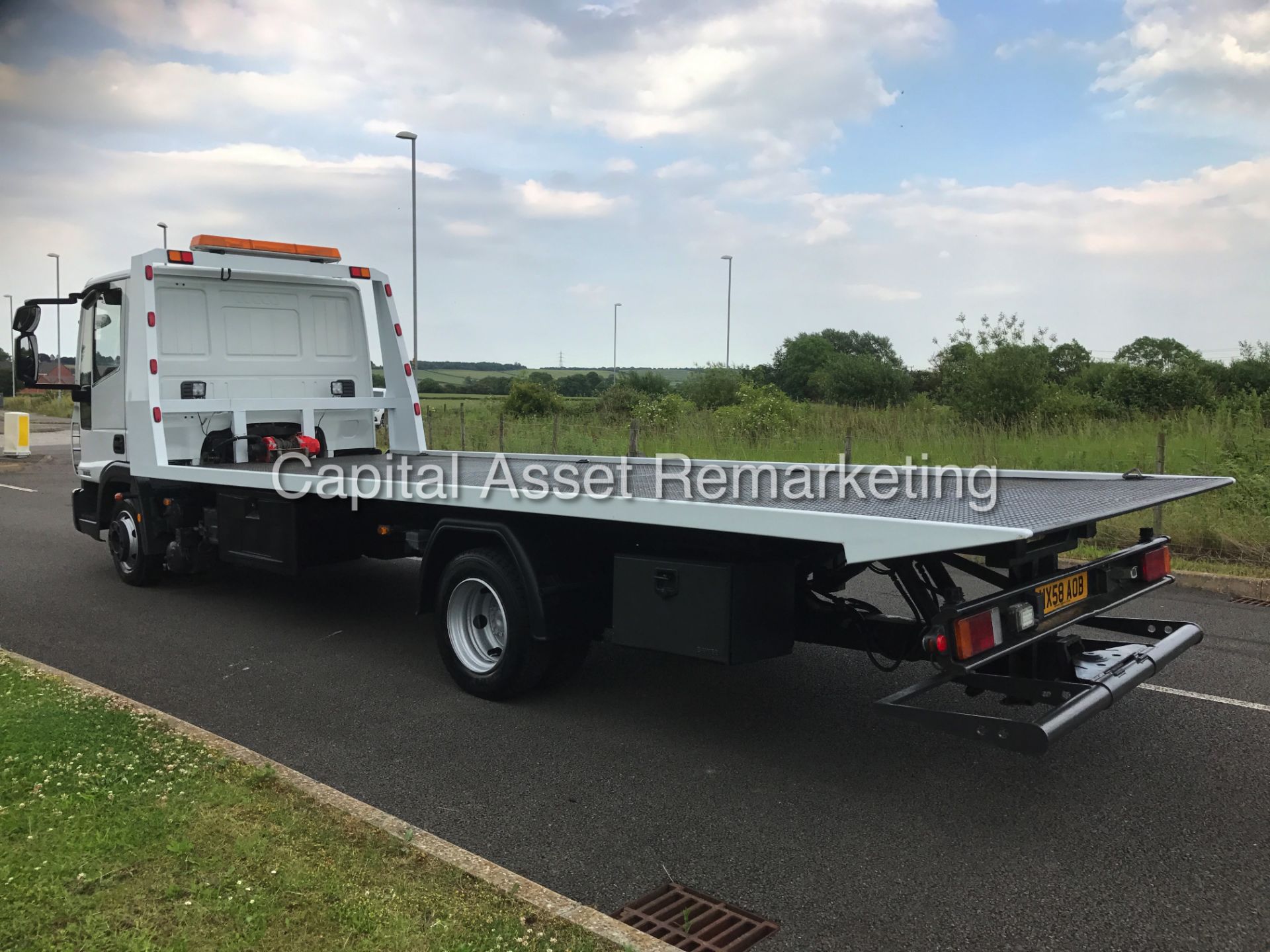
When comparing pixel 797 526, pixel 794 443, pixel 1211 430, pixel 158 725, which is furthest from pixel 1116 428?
pixel 158 725

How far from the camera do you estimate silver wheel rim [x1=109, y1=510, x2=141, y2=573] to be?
337 inches

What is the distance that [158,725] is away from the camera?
4809 mm

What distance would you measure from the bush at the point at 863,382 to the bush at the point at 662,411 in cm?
1701

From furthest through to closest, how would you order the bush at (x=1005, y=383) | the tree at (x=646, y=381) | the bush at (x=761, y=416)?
the tree at (x=646, y=381) < the bush at (x=1005, y=383) < the bush at (x=761, y=416)

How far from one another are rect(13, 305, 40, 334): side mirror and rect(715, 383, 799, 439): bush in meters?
13.6

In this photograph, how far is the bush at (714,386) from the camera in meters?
33.5

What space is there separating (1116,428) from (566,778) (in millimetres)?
13280

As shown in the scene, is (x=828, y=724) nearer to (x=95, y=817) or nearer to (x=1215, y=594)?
(x=95, y=817)

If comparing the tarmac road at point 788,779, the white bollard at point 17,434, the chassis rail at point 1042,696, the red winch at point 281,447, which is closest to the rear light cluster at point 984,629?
the chassis rail at point 1042,696

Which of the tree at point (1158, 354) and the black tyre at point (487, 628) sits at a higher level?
the tree at point (1158, 354)

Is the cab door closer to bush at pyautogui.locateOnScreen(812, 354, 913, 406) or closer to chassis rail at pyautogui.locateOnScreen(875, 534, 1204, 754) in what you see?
chassis rail at pyautogui.locateOnScreen(875, 534, 1204, 754)

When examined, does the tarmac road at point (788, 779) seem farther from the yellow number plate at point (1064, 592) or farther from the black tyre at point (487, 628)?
the yellow number plate at point (1064, 592)

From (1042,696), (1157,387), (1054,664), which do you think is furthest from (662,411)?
(1042,696)

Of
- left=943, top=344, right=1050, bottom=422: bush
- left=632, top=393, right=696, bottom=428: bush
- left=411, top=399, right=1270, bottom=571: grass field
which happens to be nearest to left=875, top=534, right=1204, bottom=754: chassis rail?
left=411, top=399, right=1270, bottom=571: grass field
